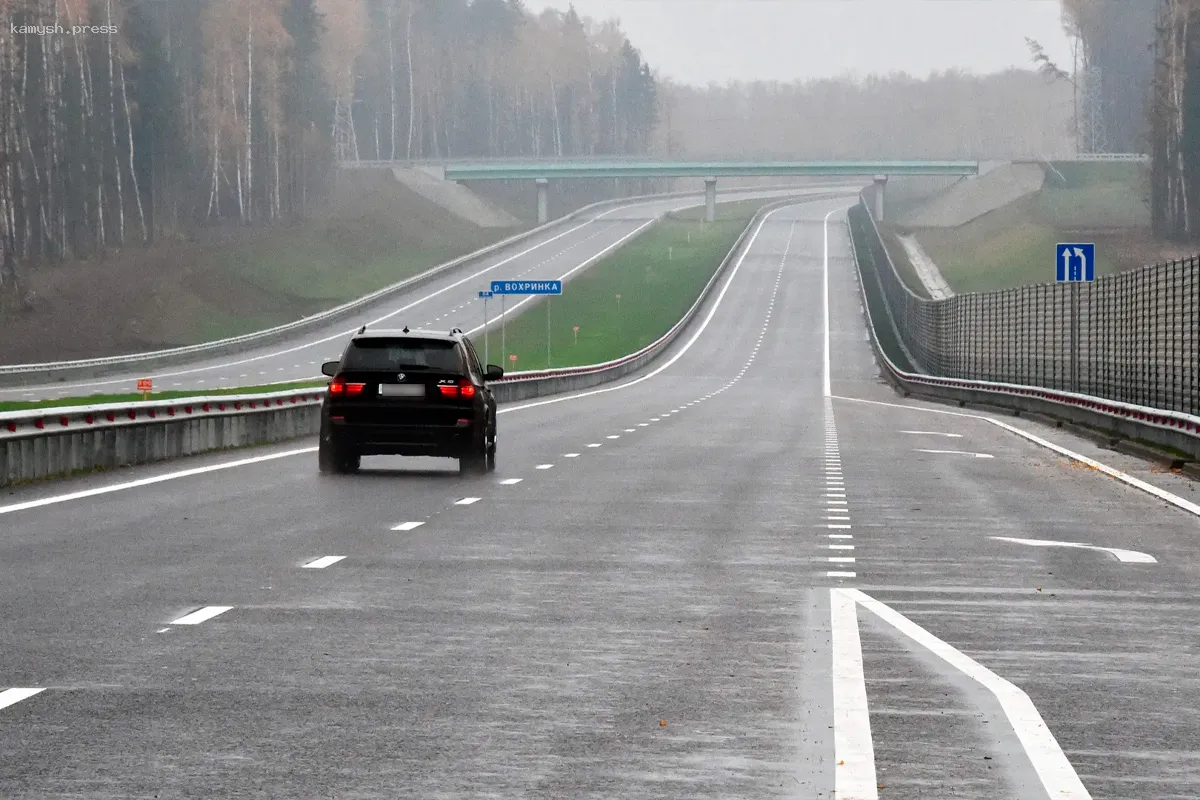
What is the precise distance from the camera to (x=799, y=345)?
104062 millimetres

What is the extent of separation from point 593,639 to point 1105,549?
23.0 feet

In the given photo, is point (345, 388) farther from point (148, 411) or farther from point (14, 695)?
point (14, 695)

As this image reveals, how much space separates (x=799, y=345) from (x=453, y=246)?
49653 millimetres

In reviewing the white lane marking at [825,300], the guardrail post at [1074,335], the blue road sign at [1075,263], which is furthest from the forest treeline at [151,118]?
the blue road sign at [1075,263]

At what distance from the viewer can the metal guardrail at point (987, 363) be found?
33438 mm

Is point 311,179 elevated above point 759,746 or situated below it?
above

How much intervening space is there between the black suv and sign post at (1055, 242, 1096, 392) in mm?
21689

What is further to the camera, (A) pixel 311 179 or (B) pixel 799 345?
(A) pixel 311 179

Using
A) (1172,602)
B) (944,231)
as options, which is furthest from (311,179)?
(1172,602)

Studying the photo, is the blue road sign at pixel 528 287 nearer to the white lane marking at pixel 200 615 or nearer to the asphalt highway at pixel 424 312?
the asphalt highway at pixel 424 312

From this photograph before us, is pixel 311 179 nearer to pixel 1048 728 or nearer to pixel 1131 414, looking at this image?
pixel 1131 414

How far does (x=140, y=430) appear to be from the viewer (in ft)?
90.9

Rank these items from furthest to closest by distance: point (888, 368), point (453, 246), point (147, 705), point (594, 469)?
1. point (453, 246)
2. point (888, 368)
3. point (594, 469)
4. point (147, 705)

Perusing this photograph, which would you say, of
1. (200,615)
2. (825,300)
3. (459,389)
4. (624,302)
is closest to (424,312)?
(624,302)
